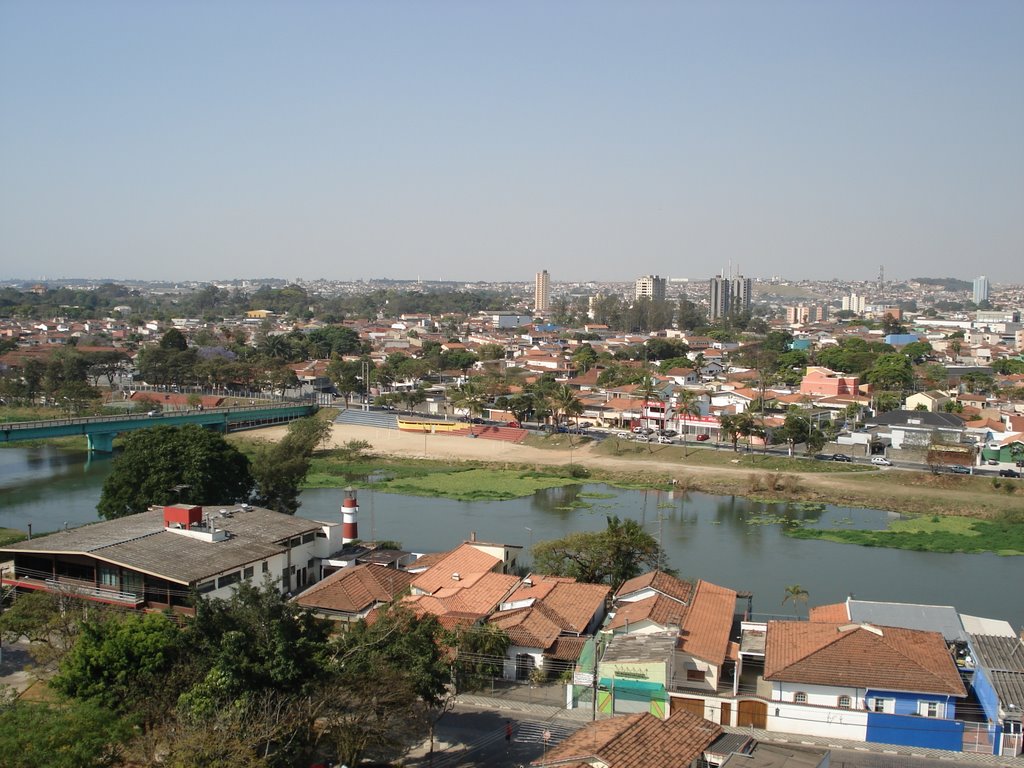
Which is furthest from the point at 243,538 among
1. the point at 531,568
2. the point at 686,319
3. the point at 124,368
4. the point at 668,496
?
the point at 686,319

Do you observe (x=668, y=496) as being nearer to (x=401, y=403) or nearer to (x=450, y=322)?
(x=401, y=403)

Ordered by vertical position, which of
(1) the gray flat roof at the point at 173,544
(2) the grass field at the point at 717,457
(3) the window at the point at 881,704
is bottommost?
(2) the grass field at the point at 717,457

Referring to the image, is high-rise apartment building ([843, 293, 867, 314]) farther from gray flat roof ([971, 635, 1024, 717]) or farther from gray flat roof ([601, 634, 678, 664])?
gray flat roof ([601, 634, 678, 664])

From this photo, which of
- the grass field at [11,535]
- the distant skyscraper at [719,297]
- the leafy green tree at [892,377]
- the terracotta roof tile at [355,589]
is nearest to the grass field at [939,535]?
the terracotta roof tile at [355,589]

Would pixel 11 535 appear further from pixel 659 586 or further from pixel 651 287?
pixel 651 287

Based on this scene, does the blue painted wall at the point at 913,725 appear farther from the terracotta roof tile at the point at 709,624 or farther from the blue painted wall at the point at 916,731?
the terracotta roof tile at the point at 709,624
